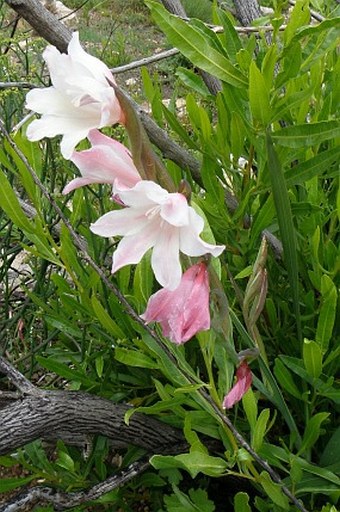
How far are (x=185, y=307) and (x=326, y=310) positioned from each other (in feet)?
1.32

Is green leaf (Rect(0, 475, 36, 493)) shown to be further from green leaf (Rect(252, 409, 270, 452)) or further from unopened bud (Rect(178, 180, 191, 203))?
unopened bud (Rect(178, 180, 191, 203))

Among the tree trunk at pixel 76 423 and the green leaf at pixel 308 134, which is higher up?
the green leaf at pixel 308 134

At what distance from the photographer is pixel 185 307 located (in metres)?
0.75

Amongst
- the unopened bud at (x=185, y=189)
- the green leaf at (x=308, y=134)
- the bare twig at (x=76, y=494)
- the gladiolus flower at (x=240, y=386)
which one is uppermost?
the green leaf at (x=308, y=134)

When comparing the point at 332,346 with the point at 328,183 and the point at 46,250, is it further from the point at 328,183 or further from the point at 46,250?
the point at 46,250

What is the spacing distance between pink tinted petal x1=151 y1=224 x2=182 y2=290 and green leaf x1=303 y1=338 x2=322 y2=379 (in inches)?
14.5

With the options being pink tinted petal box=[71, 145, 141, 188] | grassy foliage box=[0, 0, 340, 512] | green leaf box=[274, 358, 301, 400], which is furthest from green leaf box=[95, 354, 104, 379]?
pink tinted petal box=[71, 145, 141, 188]

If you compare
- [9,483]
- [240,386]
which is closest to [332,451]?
[240,386]

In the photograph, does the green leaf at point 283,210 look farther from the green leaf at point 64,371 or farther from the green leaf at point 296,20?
the green leaf at point 64,371

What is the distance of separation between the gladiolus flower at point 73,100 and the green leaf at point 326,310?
48 cm

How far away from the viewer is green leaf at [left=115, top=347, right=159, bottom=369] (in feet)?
3.62

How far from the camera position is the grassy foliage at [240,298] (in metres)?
0.97

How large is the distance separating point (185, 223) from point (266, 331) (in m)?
0.65

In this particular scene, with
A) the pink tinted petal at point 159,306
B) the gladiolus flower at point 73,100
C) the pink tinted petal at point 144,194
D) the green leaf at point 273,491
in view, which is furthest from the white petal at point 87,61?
the green leaf at point 273,491
